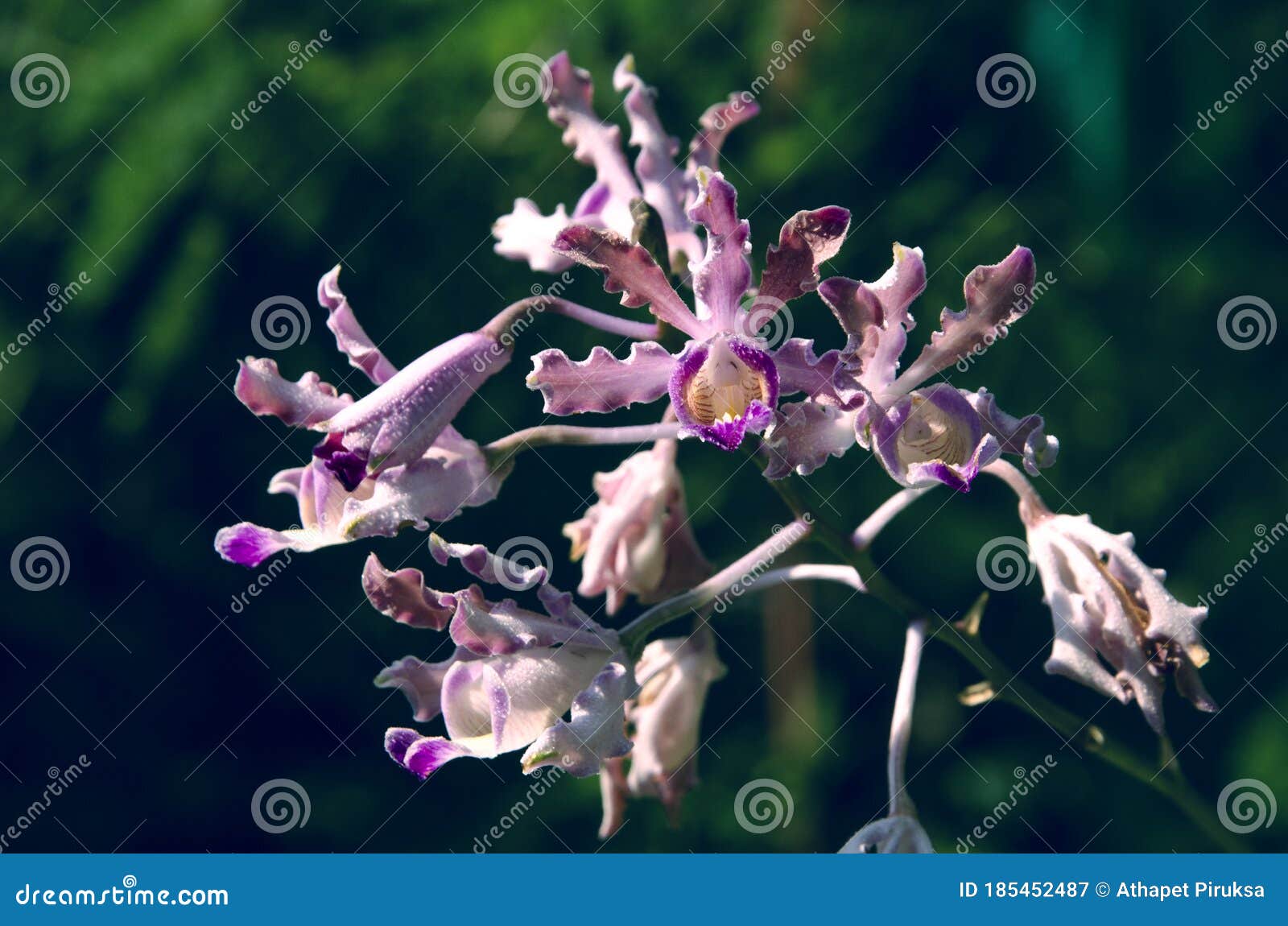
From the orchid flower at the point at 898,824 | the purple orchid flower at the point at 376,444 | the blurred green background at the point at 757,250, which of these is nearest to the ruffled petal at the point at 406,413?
the purple orchid flower at the point at 376,444

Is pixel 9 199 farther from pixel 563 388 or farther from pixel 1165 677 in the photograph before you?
pixel 1165 677

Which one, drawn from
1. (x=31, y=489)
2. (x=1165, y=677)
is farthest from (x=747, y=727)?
(x=31, y=489)

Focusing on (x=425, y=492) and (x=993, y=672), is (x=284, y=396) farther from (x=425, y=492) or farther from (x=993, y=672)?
(x=993, y=672)

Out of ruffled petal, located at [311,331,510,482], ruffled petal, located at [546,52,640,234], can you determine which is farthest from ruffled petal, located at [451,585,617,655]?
ruffled petal, located at [546,52,640,234]

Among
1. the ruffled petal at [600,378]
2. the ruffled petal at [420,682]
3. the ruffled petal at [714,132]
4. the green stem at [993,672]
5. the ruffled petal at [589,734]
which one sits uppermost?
the ruffled petal at [714,132]

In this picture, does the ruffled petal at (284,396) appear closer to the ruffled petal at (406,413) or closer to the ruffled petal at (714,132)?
the ruffled petal at (406,413)
